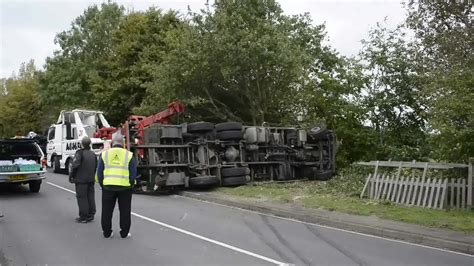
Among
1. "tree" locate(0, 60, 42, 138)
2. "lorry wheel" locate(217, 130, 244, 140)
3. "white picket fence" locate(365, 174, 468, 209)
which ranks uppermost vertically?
"tree" locate(0, 60, 42, 138)

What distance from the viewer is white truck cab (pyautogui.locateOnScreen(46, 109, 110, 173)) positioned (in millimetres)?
23830

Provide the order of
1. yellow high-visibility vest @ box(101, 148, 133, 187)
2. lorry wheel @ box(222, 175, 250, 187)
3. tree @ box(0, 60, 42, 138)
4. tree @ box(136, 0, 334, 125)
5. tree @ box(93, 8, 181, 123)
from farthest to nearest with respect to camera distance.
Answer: tree @ box(0, 60, 42, 138) < tree @ box(93, 8, 181, 123) < tree @ box(136, 0, 334, 125) < lorry wheel @ box(222, 175, 250, 187) < yellow high-visibility vest @ box(101, 148, 133, 187)

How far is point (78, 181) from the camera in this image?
10.4 meters

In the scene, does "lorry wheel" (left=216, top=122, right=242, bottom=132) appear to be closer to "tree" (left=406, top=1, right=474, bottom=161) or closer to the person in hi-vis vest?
"tree" (left=406, top=1, right=474, bottom=161)

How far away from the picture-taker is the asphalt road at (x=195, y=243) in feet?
24.0

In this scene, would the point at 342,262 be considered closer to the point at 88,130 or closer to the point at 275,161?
the point at 275,161

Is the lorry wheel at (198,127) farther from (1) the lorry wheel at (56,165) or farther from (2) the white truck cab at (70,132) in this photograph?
(1) the lorry wheel at (56,165)

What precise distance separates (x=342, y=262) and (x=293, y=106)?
16.5 m

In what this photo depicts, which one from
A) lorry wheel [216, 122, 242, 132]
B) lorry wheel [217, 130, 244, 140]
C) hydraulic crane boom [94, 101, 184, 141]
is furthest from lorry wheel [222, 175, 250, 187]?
hydraulic crane boom [94, 101, 184, 141]

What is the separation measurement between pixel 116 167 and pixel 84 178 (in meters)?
2.20

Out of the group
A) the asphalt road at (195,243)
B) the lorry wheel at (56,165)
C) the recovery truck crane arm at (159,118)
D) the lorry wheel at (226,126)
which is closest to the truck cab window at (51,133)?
the lorry wheel at (56,165)

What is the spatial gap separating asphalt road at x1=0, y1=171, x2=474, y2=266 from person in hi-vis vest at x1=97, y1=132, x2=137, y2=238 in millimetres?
338

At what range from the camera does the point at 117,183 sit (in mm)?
8555

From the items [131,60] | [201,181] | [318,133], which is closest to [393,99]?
[318,133]
